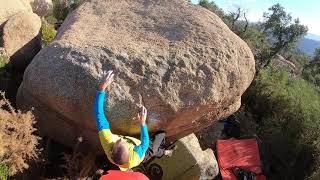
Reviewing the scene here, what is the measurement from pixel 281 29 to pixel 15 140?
28328 mm

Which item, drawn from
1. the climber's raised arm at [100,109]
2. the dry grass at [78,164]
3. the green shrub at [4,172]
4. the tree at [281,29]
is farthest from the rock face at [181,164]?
the tree at [281,29]

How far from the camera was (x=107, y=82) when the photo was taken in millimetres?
7137

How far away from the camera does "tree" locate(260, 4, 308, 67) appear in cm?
3156

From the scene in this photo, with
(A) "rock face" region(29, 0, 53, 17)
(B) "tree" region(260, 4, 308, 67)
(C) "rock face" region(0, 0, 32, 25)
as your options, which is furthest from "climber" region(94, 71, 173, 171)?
(B) "tree" region(260, 4, 308, 67)

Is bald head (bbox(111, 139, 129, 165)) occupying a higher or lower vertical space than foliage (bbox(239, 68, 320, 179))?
higher

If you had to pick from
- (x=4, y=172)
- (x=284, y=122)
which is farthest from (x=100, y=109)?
(x=284, y=122)

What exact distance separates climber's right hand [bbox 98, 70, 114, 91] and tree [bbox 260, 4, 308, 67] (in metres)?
24.1

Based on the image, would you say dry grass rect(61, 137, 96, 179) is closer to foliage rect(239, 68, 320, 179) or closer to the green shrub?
the green shrub

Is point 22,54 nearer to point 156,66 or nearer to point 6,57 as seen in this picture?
point 6,57

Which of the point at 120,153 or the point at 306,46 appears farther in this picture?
the point at 306,46

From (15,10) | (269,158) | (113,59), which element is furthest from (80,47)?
(269,158)

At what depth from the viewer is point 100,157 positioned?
8773mm

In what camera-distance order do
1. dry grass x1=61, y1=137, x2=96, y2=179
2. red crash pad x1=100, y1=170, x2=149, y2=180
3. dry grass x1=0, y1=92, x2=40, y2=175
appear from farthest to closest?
dry grass x1=61, y1=137, x2=96, y2=179, dry grass x1=0, y1=92, x2=40, y2=175, red crash pad x1=100, y1=170, x2=149, y2=180

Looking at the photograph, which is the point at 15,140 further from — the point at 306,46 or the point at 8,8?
the point at 306,46
